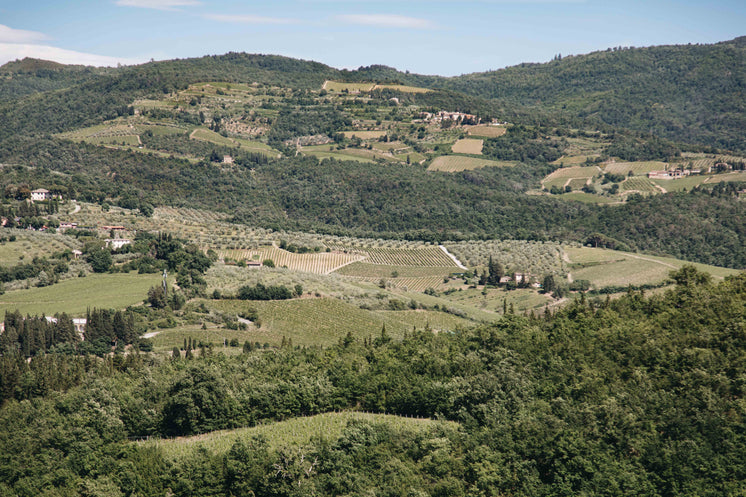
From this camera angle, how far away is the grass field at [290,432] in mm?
49375

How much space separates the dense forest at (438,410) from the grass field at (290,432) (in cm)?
101

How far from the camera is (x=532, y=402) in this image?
50.8 metres

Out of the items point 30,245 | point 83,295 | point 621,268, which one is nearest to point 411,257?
point 621,268

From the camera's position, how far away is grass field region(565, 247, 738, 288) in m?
118

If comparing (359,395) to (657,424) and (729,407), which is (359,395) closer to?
(657,424)

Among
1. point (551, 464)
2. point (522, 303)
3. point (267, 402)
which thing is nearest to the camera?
point (551, 464)

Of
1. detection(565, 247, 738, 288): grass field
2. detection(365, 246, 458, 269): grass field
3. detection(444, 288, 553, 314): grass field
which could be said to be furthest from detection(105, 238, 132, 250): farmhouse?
detection(565, 247, 738, 288): grass field

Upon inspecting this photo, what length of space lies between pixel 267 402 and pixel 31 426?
15.0 m

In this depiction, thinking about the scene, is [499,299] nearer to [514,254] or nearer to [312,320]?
[514,254]

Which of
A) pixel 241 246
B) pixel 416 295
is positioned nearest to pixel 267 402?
pixel 416 295

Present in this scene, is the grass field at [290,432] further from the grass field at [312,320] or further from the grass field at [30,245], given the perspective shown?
the grass field at [30,245]

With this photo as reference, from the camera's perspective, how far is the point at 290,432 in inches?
2029

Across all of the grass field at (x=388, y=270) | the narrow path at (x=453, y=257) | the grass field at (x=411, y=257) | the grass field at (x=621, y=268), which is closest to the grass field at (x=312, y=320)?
the grass field at (x=388, y=270)

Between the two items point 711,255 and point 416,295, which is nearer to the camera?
point 416,295
